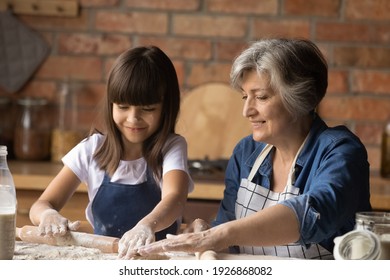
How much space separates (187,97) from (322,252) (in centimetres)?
139

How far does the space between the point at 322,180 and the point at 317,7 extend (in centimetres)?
152

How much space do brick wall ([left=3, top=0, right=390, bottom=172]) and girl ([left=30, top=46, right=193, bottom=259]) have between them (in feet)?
3.86


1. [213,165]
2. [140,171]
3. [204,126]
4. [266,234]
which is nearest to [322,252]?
[266,234]

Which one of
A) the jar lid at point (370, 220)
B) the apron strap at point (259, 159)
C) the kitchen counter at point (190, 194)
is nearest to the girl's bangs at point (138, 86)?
the apron strap at point (259, 159)

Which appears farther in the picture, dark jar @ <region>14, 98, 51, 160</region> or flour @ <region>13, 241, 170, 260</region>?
dark jar @ <region>14, 98, 51, 160</region>

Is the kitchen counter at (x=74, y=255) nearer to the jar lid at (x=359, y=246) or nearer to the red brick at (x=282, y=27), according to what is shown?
the jar lid at (x=359, y=246)

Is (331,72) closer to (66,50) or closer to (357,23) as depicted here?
A: (357,23)

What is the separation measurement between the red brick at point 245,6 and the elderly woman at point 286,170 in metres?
1.20

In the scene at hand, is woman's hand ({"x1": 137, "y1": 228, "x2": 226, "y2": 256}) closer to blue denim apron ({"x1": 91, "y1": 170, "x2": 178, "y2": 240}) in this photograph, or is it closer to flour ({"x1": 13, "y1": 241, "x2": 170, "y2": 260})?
flour ({"x1": 13, "y1": 241, "x2": 170, "y2": 260})

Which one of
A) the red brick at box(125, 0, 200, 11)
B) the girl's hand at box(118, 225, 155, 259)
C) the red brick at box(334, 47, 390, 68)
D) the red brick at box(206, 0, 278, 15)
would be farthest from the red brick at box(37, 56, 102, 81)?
the girl's hand at box(118, 225, 155, 259)

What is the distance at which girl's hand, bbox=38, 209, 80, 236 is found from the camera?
1.42 metres

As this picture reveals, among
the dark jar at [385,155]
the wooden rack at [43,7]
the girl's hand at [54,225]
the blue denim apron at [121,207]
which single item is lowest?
the dark jar at [385,155]

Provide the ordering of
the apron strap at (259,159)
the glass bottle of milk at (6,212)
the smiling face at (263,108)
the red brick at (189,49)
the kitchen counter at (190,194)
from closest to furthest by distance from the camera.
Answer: the glass bottle of milk at (6,212)
the smiling face at (263,108)
the apron strap at (259,159)
the kitchen counter at (190,194)
the red brick at (189,49)

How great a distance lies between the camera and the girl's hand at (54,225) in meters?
1.42
